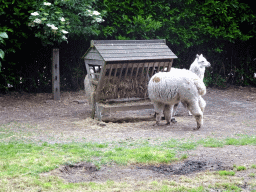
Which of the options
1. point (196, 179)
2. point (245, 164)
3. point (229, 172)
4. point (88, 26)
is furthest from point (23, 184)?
point (88, 26)

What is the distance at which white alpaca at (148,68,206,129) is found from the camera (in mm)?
7508

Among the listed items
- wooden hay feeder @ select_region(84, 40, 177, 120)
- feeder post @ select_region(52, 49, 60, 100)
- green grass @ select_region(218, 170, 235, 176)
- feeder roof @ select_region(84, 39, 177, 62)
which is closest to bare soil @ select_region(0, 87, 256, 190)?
green grass @ select_region(218, 170, 235, 176)

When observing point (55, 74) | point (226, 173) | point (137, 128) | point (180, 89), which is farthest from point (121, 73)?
point (226, 173)

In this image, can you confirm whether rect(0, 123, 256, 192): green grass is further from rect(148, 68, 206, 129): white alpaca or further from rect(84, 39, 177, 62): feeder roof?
rect(84, 39, 177, 62): feeder roof

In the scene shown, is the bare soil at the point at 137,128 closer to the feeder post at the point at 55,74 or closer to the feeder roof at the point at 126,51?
the feeder post at the point at 55,74

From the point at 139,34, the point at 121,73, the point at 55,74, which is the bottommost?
the point at 55,74

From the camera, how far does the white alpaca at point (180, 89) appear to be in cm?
751

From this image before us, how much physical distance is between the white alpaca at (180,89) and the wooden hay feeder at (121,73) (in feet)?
3.30

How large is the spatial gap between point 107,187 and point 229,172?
173 centimetres

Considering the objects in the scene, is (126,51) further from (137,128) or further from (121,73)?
(137,128)

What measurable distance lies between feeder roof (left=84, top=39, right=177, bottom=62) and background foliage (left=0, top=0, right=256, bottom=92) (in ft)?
7.79

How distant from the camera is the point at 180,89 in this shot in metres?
7.55

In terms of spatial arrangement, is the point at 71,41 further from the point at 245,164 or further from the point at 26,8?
the point at 245,164

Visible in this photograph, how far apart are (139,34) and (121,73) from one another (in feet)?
12.5
